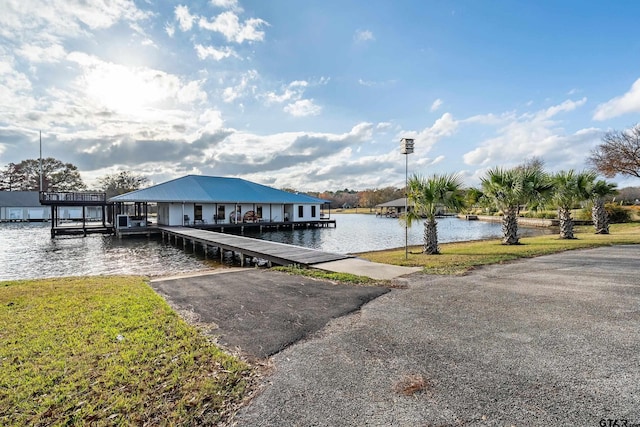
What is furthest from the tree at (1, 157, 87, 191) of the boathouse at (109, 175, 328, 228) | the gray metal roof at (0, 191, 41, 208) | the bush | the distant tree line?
the bush

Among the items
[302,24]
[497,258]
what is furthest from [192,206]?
[497,258]

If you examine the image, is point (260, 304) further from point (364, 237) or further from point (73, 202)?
point (73, 202)

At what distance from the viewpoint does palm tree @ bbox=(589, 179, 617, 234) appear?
55.8ft

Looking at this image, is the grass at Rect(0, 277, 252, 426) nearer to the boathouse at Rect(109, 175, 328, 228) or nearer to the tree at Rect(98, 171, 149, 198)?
the boathouse at Rect(109, 175, 328, 228)

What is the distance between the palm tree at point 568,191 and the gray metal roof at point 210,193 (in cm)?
2356

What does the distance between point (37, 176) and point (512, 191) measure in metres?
68.1

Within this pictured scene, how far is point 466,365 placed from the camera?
3123 millimetres

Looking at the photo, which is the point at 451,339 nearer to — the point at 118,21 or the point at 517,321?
the point at 517,321

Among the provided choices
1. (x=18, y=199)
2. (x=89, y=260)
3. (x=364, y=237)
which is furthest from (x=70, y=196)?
(x=18, y=199)

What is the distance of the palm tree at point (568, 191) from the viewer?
15516 mm

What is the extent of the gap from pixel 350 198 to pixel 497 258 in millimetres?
99592

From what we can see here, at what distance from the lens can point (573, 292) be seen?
569 centimetres

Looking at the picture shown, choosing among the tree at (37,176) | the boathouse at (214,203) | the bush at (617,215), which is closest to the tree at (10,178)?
the tree at (37,176)

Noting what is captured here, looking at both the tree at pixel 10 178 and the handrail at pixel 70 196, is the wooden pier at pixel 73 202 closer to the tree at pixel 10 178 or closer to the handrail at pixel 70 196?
the handrail at pixel 70 196
